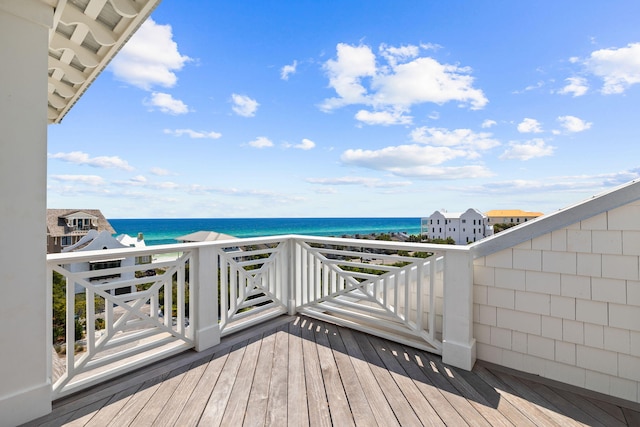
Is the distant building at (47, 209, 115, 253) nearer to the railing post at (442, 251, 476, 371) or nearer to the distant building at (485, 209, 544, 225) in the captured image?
the railing post at (442, 251, 476, 371)

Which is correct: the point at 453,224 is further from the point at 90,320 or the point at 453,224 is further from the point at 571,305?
the point at 90,320

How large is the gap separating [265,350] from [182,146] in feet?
61.8

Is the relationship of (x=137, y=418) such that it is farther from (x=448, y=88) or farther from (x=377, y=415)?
(x=448, y=88)

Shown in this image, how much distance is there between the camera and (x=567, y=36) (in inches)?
150

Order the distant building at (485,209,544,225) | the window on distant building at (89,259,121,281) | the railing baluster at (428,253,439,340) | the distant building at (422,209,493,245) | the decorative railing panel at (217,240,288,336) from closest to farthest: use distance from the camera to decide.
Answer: the window on distant building at (89,259,121,281) < the railing baluster at (428,253,439,340) < the distant building at (485,209,544,225) < the decorative railing panel at (217,240,288,336) < the distant building at (422,209,493,245)

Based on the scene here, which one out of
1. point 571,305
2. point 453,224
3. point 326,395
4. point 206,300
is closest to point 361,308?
point 326,395

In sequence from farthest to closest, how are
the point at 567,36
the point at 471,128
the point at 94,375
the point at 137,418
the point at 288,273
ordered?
the point at 471,128
the point at 567,36
the point at 288,273
the point at 94,375
the point at 137,418

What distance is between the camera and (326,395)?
1.79m

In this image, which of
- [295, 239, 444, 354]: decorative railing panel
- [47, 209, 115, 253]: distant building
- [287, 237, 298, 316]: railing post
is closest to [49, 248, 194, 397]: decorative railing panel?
[287, 237, 298, 316]: railing post

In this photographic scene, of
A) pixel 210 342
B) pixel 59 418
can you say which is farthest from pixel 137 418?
pixel 210 342

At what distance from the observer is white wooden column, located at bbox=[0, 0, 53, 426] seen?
4.86ft

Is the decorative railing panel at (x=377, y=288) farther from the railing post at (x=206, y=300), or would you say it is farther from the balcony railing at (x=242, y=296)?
the railing post at (x=206, y=300)

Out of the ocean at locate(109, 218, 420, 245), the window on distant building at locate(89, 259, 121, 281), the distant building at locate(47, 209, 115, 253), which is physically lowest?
the ocean at locate(109, 218, 420, 245)

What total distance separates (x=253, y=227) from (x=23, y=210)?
38265mm
